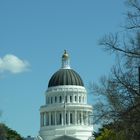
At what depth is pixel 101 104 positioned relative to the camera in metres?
39.8

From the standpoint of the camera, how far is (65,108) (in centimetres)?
16950

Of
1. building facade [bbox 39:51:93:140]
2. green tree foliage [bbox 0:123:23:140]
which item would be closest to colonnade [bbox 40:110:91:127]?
building facade [bbox 39:51:93:140]

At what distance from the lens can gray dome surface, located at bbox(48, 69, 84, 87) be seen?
16825cm

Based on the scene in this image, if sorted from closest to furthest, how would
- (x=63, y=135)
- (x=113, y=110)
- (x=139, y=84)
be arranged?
(x=139, y=84) → (x=113, y=110) → (x=63, y=135)

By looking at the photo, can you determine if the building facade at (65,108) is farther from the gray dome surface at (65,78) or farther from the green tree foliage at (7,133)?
the green tree foliage at (7,133)

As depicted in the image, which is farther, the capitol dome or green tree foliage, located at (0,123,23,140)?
the capitol dome

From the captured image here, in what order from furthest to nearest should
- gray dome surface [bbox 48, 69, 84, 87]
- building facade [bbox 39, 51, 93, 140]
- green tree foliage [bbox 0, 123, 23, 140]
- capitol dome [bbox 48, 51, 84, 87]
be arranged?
building facade [bbox 39, 51, 93, 140]
capitol dome [bbox 48, 51, 84, 87]
gray dome surface [bbox 48, 69, 84, 87]
green tree foliage [bbox 0, 123, 23, 140]

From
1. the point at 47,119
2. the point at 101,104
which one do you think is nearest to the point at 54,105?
the point at 47,119

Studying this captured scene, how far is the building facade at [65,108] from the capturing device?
16875 cm

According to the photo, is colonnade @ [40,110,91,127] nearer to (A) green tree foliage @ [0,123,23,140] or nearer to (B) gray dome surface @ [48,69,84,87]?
(B) gray dome surface @ [48,69,84,87]

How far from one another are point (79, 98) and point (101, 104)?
13276 centimetres

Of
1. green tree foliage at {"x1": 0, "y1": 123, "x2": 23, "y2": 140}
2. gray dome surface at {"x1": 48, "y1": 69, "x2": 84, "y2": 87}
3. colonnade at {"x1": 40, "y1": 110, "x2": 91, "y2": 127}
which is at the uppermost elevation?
gray dome surface at {"x1": 48, "y1": 69, "x2": 84, "y2": 87}

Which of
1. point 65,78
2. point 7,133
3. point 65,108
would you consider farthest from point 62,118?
point 7,133

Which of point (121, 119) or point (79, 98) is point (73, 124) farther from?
point (121, 119)
